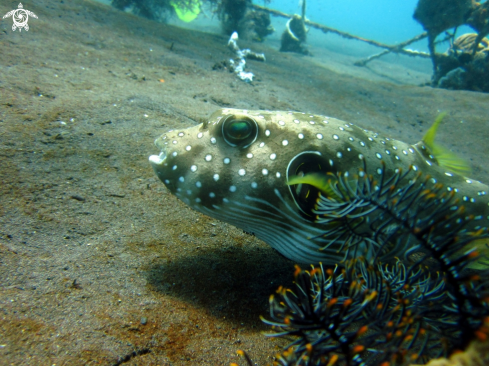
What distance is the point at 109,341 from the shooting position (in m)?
2.05

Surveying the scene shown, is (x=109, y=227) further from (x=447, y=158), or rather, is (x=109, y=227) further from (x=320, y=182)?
(x=447, y=158)

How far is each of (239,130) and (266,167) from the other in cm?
47

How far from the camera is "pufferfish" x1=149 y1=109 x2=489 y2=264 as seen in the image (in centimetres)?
257

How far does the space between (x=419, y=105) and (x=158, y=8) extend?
14.7 m

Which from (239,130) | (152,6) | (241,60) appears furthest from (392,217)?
(152,6)

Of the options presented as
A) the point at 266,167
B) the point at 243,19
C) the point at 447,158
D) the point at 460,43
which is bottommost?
the point at 266,167

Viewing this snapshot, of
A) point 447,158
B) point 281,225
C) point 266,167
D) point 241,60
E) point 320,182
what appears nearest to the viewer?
point 320,182

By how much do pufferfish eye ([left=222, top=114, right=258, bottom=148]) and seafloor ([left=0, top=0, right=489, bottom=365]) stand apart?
1.45 m

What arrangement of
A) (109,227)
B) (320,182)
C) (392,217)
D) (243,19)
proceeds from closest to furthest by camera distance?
(392,217) < (320,182) < (109,227) < (243,19)

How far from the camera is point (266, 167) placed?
258cm

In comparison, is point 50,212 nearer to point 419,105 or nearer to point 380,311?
point 380,311

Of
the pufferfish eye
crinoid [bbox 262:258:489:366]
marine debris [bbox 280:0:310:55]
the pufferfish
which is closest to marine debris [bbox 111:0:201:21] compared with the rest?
marine debris [bbox 280:0:310:55]

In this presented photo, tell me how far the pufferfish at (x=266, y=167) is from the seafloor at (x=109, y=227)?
2.55 ft

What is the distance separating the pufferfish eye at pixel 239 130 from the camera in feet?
8.59
